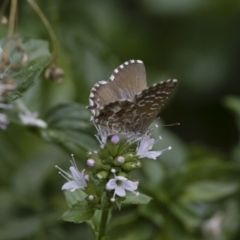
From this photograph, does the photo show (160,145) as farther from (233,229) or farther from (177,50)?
(177,50)

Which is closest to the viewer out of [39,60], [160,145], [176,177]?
[39,60]

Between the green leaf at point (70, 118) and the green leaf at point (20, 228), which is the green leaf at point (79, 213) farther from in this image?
the green leaf at point (20, 228)

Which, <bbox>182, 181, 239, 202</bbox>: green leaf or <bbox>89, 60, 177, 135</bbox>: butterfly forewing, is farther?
<bbox>182, 181, 239, 202</bbox>: green leaf

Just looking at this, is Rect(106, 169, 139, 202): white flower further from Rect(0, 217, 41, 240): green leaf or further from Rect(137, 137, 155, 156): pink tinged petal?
Rect(0, 217, 41, 240): green leaf

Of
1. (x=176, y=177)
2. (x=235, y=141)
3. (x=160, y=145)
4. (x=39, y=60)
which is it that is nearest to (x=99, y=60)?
(x=160, y=145)

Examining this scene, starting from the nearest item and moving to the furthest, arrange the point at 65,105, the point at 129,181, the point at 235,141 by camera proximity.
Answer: the point at 129,181, the point at 65,105, the point at 235,141

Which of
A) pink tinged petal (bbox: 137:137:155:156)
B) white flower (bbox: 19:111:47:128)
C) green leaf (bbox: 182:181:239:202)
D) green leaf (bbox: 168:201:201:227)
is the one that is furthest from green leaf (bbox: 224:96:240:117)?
pink tinged petal (bbox: 137:137:155:156)
